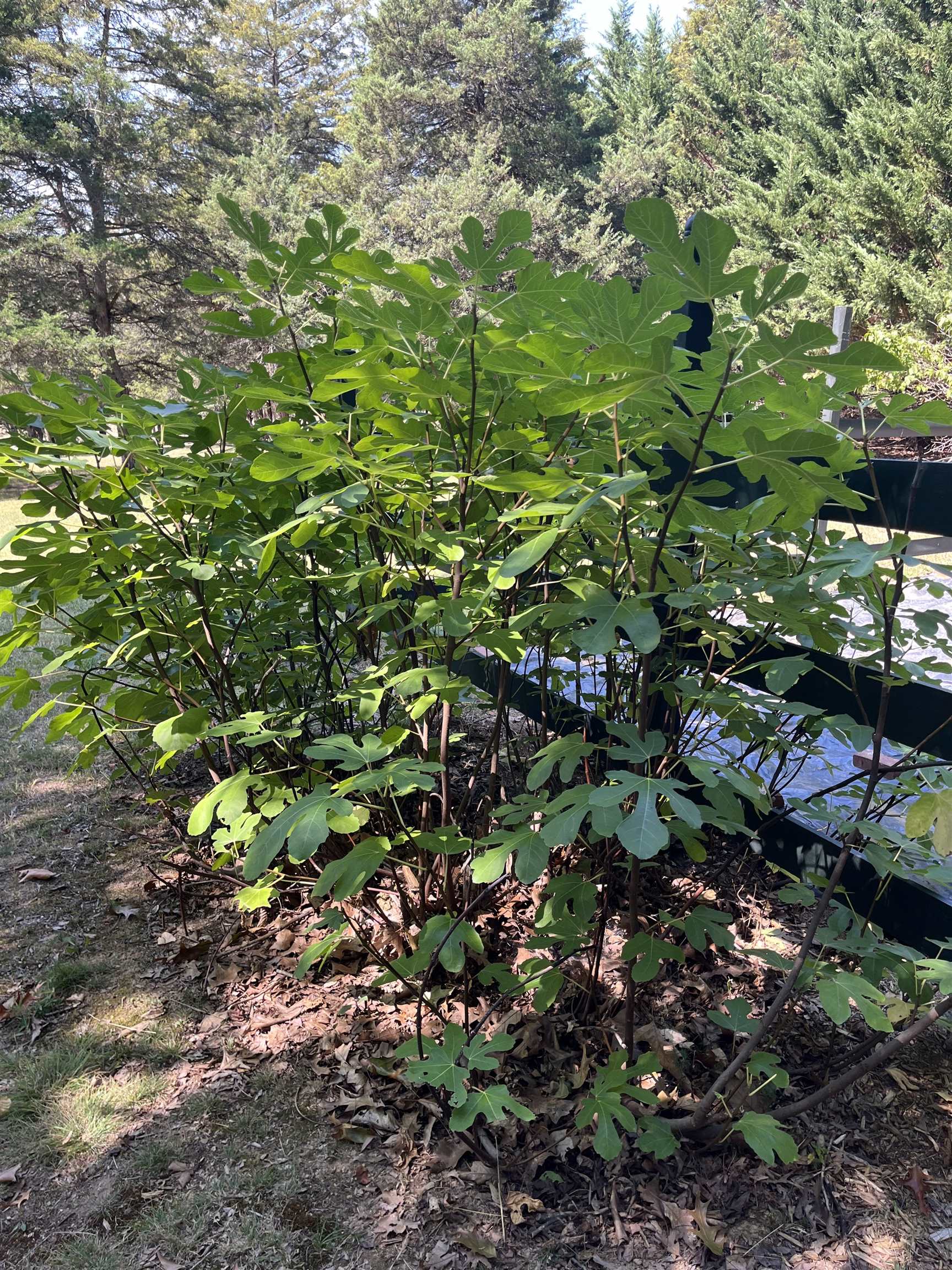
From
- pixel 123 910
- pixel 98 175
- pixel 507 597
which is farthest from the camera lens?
pixel 98 175

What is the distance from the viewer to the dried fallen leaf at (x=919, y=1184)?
1388 mm

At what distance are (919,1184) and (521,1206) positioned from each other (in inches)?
29.1

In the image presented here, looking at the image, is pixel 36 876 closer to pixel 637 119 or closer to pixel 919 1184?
pixel 919 1184

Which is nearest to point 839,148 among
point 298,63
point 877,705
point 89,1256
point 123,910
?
point 298,63

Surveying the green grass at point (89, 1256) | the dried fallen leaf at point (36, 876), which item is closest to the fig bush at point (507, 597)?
the green grass at point (89, 1256)

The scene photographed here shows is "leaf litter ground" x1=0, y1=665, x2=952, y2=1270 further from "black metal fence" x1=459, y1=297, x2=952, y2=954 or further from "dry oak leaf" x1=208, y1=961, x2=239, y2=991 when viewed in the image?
"black metal fence" x1=459, y1=297, x2=952, y2=954

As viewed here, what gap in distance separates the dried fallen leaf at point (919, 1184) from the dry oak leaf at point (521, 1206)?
682 mm

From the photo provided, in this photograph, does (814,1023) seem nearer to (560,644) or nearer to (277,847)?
(560,644)

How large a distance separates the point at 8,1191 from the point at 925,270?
23.2m

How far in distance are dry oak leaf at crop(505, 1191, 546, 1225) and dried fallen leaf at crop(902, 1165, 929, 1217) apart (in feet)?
2.24

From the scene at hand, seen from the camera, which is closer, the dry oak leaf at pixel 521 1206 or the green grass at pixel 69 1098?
the dry oak leaf at pixel 521 1206

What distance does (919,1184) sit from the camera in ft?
4.63

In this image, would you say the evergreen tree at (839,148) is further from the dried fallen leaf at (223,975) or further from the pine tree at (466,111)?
the dried fallen leaf at (223,975)

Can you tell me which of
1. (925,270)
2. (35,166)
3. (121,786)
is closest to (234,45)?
(35,166)
